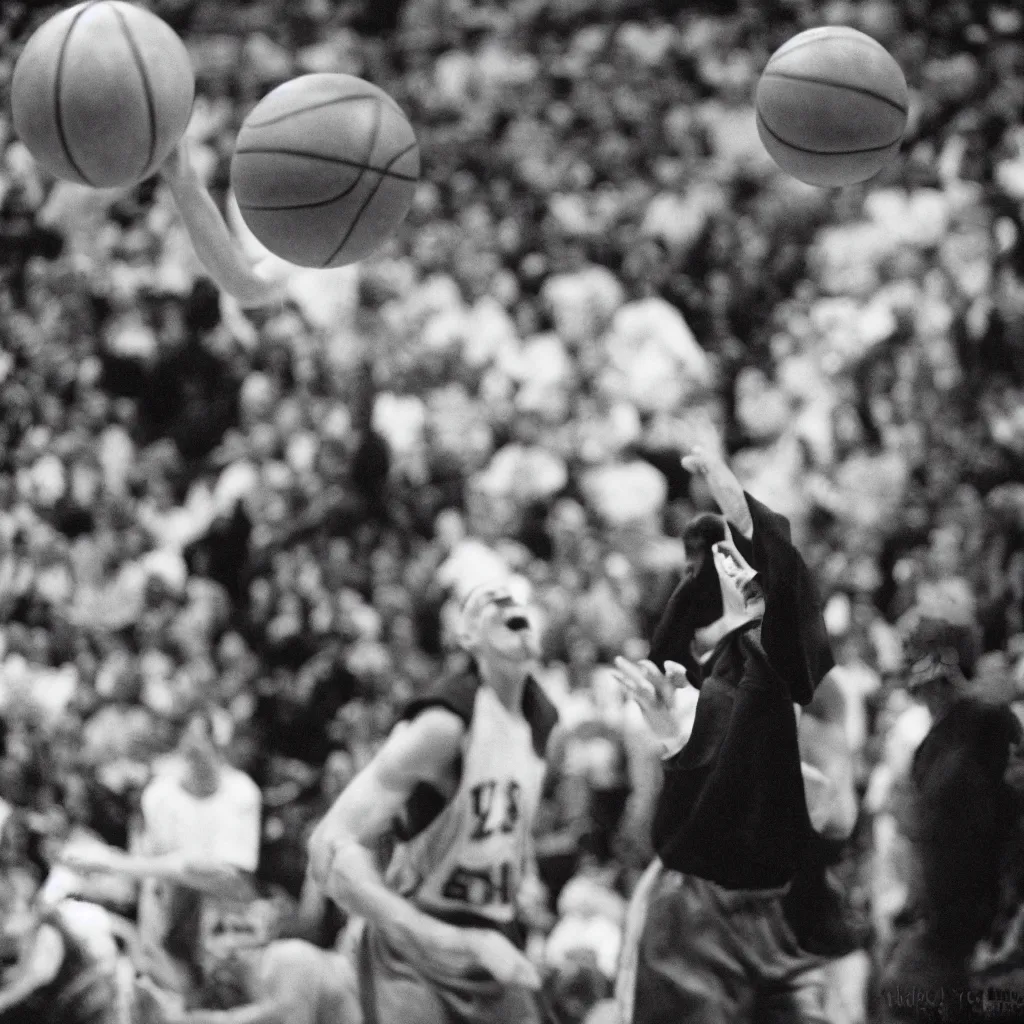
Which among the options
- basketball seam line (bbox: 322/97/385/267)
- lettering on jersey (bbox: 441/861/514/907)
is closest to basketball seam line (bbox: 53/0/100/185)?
basketball seam line (bbox: 322/97/385/267)

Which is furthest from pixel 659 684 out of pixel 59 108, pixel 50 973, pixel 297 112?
pixel 50 973

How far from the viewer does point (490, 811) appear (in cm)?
574

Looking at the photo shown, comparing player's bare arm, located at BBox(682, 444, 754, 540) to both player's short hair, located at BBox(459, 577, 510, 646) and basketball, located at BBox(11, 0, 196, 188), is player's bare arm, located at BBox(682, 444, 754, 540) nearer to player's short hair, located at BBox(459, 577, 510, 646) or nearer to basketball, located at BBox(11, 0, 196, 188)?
player's short hair, located at BBox(459, 577, 510, 646)

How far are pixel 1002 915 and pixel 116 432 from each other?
9808 mm

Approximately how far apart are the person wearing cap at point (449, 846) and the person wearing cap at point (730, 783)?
0.43m

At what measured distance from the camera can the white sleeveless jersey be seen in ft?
18.7

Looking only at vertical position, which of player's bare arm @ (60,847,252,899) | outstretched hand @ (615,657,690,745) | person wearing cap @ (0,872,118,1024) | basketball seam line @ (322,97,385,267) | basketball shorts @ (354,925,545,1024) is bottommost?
person wearing cap @ (0,872,118,1024)

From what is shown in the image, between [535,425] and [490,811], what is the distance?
7078 mm

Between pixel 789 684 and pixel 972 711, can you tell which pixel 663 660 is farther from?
pixel 972 711

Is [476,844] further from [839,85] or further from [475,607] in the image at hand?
[839,85]

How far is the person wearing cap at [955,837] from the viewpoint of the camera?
513 cm

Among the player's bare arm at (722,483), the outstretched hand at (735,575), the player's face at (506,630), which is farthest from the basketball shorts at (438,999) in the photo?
the player's bare arm at (722,483)

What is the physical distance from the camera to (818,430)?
458 inches

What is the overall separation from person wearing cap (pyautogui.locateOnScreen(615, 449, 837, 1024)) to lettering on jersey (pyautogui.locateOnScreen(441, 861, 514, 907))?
1.37 ft
